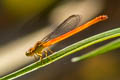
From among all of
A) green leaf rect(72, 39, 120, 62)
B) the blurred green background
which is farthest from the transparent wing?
the blurred green background

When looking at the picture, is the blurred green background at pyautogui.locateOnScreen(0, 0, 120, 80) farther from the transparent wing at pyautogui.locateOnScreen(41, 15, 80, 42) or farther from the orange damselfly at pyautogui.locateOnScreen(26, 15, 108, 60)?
the transparent wing at pyautogui.locateOnScreen(41, 15, 80, 42)


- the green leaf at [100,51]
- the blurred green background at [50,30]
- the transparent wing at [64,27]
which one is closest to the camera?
the green leaf at [100,51]

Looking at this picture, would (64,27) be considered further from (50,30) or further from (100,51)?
(50,30)

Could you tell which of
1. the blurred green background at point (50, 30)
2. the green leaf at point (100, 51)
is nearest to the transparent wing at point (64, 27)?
the green leaf at point (100, 51)

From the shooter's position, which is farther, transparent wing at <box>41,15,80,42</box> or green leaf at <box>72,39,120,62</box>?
transparent wing at <box>41,15,80,42</box>

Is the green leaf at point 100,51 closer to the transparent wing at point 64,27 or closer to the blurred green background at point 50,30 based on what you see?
the transparent wing at point 64,27

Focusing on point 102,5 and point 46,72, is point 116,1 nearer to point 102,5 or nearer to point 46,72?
point 102,5

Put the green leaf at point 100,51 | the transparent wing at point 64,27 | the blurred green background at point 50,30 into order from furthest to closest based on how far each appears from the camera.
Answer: the blurred green background at point 50,30, the transparent wing at point 64,27, the green leaf at point 100,51

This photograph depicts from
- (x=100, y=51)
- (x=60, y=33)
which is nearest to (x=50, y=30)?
(x=60, y=33)

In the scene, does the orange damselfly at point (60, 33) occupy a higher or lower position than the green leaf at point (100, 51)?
higher

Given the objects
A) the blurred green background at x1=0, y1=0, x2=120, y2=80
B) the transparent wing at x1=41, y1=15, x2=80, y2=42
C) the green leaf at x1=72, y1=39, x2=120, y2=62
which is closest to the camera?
the green leaf at x1=72, y1=39, x2=120, y2=62

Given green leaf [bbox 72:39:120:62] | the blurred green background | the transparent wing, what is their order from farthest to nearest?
the blurred green background < the transparent wing < green leaf [bbox 72:39:120:62]
